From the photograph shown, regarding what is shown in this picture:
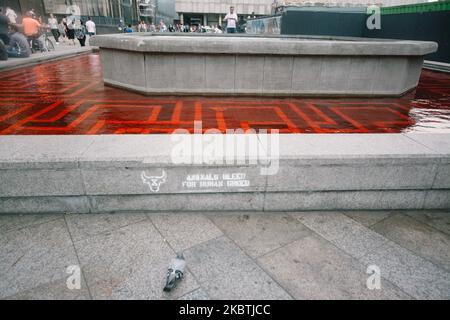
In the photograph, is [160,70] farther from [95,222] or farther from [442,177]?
[442,177]

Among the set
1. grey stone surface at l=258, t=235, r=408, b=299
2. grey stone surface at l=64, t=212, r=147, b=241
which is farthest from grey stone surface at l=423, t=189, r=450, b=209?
grey stone surface at l=64, t=212, r=147, b=241

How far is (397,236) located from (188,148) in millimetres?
2399

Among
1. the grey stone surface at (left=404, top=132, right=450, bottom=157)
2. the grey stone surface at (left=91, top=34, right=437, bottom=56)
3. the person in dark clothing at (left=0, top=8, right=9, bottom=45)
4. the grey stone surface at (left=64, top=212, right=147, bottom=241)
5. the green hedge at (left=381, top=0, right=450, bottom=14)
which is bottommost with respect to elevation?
the grey stone surface at (left=64, top=212, right=147, bottom=241)

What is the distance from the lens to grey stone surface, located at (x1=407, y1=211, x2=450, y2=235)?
326cm

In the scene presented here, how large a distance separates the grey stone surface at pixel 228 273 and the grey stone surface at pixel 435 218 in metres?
Result: 2.09

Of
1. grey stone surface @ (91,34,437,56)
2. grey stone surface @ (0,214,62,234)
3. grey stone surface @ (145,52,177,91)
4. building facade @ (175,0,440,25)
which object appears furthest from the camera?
building facade @ (175,0,440,25)

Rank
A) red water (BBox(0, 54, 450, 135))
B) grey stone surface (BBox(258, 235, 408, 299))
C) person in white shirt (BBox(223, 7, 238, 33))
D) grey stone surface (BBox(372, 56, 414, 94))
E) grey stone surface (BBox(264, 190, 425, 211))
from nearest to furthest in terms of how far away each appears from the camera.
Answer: grey stone surface (BBox(258, 235, 408, 299)), grey stone surface (BBox(264, 190, 425, 211)), red water (BBox(0, 54, 450, 135)), grey stone surface (BBox(372, 56, 414, 94)), person in white shirt (BBox(223, 7, 238, 33))

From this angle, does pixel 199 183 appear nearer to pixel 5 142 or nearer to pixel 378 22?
pixel 5 142

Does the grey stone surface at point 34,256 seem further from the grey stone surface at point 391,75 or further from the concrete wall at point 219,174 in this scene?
the grey stone surface at point 391,75

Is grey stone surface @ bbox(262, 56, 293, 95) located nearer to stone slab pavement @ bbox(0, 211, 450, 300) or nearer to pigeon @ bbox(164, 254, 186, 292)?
stone slab pavement @ bbox(0, 211, 450, 300)

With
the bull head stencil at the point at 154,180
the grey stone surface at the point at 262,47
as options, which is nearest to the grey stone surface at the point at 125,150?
the bull head stencil at the point at 154,180

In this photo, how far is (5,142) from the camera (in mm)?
3279
